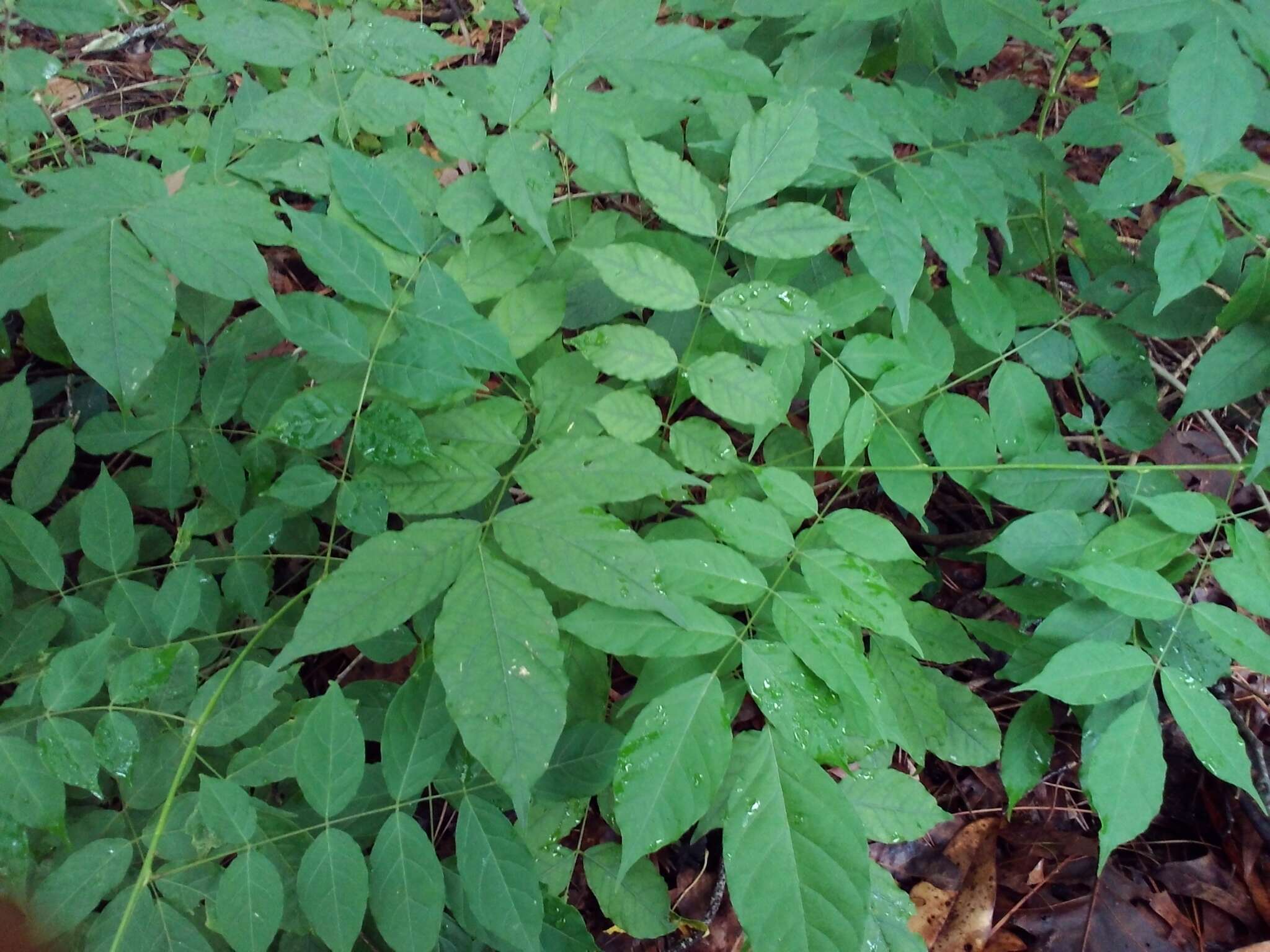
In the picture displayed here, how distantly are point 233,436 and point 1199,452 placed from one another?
9.51 ft

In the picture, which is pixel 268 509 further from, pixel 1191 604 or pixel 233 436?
pixel 1191 604

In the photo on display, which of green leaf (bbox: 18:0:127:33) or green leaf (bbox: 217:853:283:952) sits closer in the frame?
green leaf (bbox: 217:853:283:952)

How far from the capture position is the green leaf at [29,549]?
1.53m

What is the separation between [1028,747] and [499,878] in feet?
3.93

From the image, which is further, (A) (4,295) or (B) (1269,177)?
(B) (1269,177)

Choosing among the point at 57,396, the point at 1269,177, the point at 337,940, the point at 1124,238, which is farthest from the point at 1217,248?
the point at 57,396

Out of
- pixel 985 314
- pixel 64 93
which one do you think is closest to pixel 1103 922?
pixel 985 314

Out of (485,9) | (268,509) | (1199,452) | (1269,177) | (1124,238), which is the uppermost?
(485,9)

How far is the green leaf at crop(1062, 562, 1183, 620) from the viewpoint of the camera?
1.32m

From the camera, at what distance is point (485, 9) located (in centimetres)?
209

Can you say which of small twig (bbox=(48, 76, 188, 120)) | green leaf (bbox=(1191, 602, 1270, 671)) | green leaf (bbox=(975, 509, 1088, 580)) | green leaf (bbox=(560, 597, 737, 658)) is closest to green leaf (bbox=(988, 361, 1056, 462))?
green leaf (bbox=(975, 509, 1088, 580))

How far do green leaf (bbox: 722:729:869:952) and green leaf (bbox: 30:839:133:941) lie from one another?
3.32ft

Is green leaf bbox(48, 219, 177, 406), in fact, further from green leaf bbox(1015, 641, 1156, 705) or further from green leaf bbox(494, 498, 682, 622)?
green leaf bbox(1015, 641, 1156, 705)

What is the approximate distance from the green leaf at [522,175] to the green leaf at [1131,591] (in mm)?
1161
